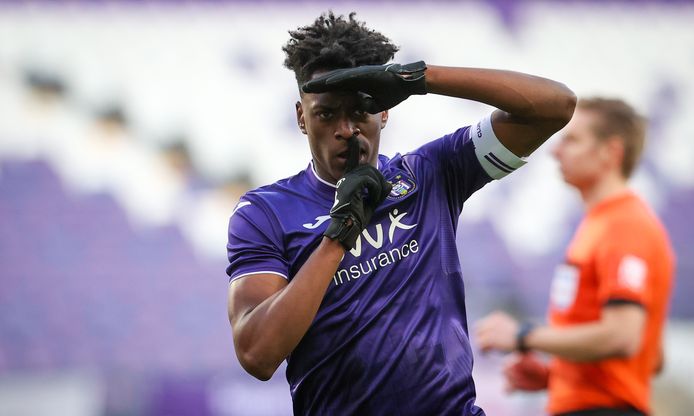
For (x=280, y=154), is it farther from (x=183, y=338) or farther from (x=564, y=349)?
(x=564, y=349)

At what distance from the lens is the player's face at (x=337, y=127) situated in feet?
8.77

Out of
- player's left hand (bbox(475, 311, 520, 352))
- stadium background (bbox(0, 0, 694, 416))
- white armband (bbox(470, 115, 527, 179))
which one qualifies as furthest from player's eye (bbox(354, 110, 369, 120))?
stadium background (bbox(0, 0, 694, 416))

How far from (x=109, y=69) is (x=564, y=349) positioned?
539 centimetres

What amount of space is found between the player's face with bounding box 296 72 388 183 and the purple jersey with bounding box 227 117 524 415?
0.39 ft

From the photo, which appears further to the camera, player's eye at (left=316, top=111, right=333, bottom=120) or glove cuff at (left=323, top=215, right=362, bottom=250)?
player's eye at (left=316, top=111, right=333, bottom=120)

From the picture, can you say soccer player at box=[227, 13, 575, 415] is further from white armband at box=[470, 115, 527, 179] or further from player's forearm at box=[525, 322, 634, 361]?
player's forearm at box=[525, 322, 634, 361]

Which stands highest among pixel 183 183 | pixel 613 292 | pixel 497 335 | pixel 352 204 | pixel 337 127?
pixel 183 183

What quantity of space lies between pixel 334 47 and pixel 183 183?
514 centimetres

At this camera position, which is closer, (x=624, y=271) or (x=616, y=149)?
(x=624, y=271)

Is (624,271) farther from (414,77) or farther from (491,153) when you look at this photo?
(414,77)

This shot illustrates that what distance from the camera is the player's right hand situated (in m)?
3.99

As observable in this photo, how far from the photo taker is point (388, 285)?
2678 mm

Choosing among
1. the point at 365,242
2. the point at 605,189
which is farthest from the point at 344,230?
the point at 605,189

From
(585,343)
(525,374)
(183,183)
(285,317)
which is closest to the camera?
(285,317)
